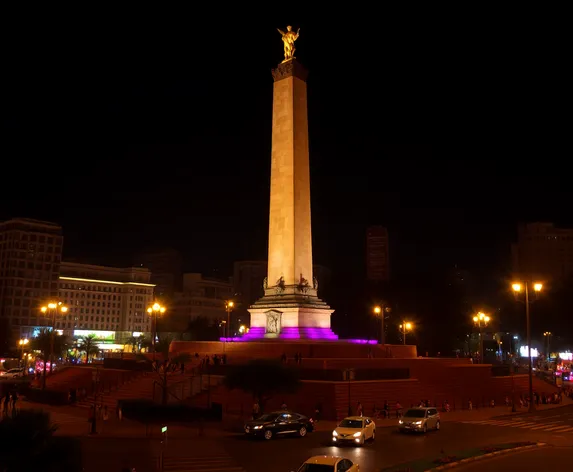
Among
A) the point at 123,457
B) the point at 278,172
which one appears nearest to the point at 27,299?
the point at 278,172

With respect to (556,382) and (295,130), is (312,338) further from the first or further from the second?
(556,382)

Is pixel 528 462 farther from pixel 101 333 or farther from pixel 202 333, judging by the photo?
pixel 101 333

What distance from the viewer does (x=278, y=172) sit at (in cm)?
4644

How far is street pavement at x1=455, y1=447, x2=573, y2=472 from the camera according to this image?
18.0 metres

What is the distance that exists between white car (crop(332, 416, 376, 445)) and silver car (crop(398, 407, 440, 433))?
2651mm

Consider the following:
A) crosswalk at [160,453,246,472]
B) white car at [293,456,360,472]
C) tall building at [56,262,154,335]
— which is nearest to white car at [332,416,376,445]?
crosswalk at [160,453,246,472]

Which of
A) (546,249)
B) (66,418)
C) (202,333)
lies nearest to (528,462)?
(66,418)

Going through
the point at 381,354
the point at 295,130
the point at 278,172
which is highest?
the point at 295,130

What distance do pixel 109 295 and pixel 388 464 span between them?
124 m

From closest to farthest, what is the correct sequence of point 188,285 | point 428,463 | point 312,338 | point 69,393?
point 428,463 → point 69,393 → point 312,338 → point 188,285

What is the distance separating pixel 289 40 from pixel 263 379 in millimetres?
29959

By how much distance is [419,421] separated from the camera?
85.4 feet

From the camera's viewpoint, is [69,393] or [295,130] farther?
[295,130]

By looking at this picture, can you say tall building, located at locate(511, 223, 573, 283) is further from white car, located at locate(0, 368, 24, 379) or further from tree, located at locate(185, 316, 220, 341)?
white car, located at locate(0, 368, 24, 379)
